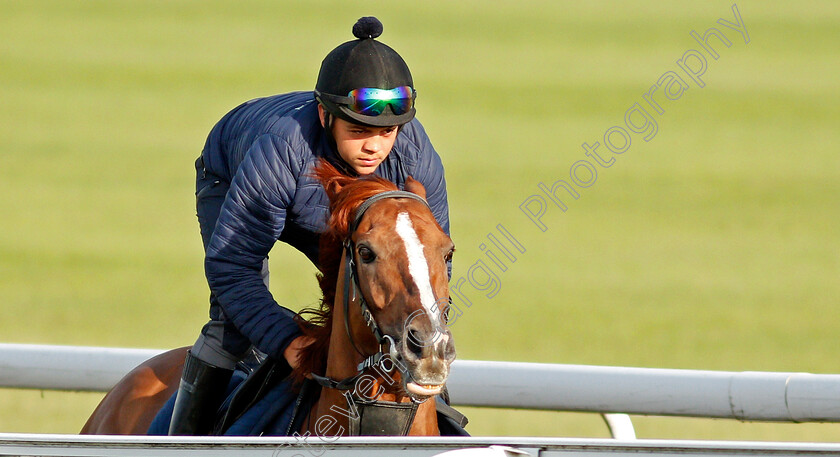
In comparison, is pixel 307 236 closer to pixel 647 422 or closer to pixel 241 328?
pixel 241 328

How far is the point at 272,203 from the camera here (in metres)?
2.89

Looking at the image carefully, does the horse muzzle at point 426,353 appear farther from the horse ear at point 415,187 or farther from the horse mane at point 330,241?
the horse ear at point 415,187

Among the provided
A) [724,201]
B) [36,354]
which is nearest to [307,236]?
[36,354]

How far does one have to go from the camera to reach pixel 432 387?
2420 millimetres

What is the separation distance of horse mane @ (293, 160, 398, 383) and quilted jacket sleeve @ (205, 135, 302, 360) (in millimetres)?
78

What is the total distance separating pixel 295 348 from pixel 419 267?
24.4 inches

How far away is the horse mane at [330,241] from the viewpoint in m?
2.64

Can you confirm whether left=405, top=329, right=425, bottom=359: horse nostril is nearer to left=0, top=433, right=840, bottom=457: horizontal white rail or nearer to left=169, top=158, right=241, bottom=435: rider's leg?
left=0, top=433, right=840, bottom=457: horizontal white rail

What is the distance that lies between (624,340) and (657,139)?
597cm

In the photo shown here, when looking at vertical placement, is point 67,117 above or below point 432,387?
above

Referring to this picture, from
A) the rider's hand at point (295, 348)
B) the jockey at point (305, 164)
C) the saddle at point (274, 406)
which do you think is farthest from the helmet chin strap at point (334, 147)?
the saddle at point (274, 406)

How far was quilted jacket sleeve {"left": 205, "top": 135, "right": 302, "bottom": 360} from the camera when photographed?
9.47ft

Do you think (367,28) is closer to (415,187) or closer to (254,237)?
(415,187)

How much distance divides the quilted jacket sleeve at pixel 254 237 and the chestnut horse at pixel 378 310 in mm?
95
